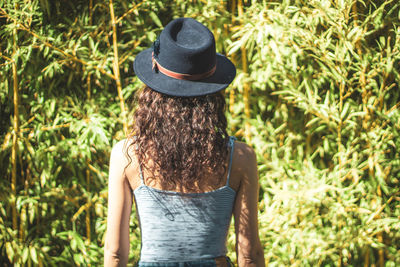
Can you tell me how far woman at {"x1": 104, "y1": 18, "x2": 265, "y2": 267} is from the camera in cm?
98

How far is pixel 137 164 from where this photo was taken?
980 millimetres

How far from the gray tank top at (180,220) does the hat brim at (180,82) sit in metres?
0.17

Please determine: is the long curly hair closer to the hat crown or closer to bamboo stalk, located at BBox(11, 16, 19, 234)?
the hat crown

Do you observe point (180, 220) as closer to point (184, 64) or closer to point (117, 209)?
point (117, 209)

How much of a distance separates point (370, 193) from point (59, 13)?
2.04 metres

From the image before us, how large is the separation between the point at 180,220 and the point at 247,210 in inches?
7.8

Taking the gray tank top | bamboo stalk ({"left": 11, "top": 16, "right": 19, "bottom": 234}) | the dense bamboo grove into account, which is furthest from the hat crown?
bamboo stalk ({"left": 11, "top": 16, "right": 19, "bottom": 234})

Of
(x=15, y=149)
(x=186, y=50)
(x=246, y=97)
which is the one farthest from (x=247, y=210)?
(x=15, y=149)

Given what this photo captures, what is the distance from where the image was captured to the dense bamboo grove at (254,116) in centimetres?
176

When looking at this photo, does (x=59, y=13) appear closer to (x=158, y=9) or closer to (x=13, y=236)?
(x=158, y=9)

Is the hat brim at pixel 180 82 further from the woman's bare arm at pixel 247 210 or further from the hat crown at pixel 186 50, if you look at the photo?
the woman's bare arm at pixel 247 210

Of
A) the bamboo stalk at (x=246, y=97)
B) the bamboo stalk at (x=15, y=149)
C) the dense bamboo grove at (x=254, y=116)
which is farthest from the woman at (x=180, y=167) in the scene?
the bamboo stalk at (x=15, y=149)

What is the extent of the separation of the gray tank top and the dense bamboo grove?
2.84 ft

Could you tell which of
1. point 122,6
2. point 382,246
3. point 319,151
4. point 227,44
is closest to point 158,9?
point 122,6
